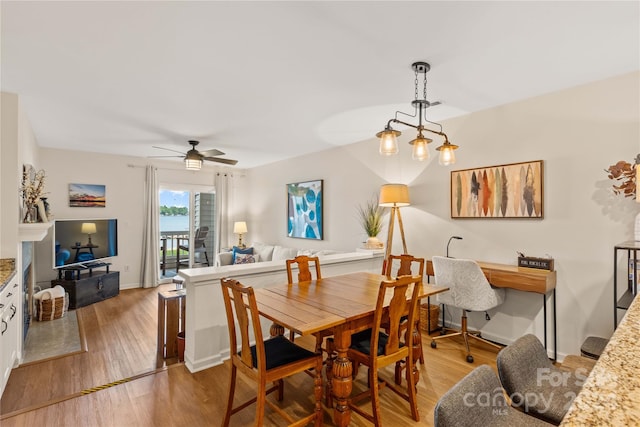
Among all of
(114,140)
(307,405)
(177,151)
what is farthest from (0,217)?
(307,405)

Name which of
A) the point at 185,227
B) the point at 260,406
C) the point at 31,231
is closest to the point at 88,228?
the point at 185,227

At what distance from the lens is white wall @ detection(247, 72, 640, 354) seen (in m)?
2.73

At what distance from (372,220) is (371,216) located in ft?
0.22

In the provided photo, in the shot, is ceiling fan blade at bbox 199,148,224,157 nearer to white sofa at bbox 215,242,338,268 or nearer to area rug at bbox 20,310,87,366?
white sofa at bbox 215,242,338,268

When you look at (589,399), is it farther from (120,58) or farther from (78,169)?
(78,169)

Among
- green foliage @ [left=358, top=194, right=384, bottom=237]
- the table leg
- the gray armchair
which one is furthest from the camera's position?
green foliage @ [left=358, top=194, right=384, bottom=237]

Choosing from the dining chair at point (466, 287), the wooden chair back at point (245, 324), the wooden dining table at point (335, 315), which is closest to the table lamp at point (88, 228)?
the wooden dining table at point (335, 315)

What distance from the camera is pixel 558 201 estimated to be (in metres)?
3.00

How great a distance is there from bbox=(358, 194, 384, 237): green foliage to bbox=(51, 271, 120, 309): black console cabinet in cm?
424

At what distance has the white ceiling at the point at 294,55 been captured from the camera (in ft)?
6.08

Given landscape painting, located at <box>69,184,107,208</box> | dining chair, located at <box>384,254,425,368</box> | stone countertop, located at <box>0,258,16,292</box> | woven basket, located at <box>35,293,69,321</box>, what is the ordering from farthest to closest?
landscape painting, located at <box>69,184,107,208</box> < woven basket, located at <box>35,293,69,321</box> < dining chair, located at <box>384,254,425,368</box> < stone countertop, located at <box>0,258,16,292</box>

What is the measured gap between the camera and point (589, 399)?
688 millimetres

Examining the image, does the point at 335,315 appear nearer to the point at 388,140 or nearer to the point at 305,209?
the point at 388,140

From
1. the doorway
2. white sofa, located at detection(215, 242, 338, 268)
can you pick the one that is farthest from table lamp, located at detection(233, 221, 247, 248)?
the doorway
